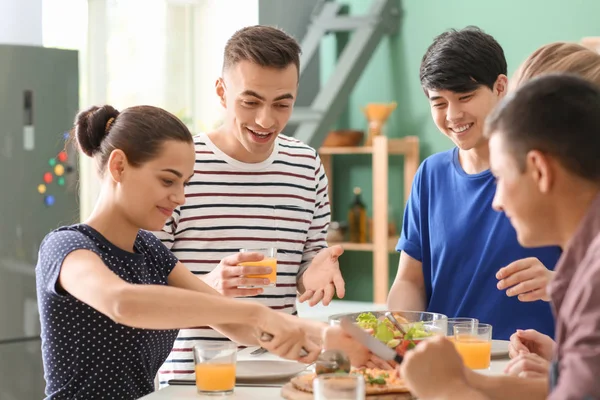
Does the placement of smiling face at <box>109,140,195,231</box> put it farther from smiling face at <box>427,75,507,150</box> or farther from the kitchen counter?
smiling face at <box>427,75,507,150</box>

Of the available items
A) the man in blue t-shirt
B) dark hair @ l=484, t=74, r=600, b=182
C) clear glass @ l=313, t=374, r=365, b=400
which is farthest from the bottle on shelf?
dark hair @ l=484, t=74, r=600, b=182

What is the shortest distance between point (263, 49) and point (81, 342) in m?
1.10

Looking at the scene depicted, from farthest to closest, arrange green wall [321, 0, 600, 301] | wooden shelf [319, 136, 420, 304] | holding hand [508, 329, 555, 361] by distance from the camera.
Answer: wooden shelf [319, 136, 420, 304] → green wall [321, 0, 600, 301] → holding hand [508, 329, 555, 361]

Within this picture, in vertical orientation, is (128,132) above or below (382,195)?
above

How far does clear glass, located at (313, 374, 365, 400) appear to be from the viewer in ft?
5.47

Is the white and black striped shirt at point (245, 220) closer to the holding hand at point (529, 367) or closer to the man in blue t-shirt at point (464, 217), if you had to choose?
the man in blue t-shirt at point (464, 217)

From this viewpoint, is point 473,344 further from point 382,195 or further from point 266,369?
point 382,195

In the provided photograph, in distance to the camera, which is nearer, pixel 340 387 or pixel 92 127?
pixel 340 387

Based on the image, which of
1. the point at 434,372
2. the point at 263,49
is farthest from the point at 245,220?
the point at 434,372

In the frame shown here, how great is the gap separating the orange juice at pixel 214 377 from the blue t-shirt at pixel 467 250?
3.35ft

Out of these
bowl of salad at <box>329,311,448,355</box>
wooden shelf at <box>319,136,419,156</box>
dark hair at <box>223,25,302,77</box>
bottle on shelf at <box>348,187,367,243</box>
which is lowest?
bottle on shelf at <box>348,187,367,243</box>

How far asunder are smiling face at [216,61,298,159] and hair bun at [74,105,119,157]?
0.54 metres

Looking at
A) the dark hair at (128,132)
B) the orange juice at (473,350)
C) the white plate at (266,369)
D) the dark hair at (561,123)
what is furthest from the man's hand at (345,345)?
the dark hair at (561,123)

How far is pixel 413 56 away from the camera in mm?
6223
